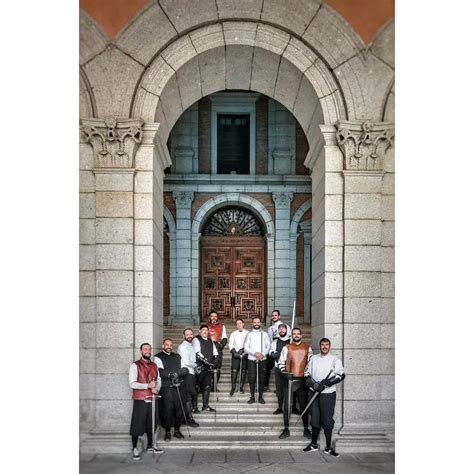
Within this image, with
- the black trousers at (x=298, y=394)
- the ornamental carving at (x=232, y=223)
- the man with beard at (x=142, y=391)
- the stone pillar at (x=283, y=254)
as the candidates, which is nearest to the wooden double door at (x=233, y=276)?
the ornamental carving at (x=232, y=223)

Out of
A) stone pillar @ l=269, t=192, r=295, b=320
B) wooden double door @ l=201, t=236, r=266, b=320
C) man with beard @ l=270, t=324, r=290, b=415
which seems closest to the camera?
man with beard @ l=270, t=324, r=290, b=415

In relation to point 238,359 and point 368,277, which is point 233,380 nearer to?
point 238,359

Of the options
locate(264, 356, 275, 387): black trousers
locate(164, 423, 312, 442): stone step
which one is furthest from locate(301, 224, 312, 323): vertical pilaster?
locate(164, 423, 312, 442): stone step

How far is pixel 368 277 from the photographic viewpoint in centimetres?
988

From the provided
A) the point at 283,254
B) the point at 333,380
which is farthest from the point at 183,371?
the point at 283,254

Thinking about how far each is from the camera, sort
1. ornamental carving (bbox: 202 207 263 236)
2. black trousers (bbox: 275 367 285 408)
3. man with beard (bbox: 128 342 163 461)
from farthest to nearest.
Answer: ornamental carving (bbox: 202 207 263 236), black trousers (bbox: 275 367 285 408), man with beard (bbox: 128 342 163 461)

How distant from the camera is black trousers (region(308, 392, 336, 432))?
9.48 metres

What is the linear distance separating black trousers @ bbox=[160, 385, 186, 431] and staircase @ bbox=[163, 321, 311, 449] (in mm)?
286

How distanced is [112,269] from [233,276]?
10325 mm

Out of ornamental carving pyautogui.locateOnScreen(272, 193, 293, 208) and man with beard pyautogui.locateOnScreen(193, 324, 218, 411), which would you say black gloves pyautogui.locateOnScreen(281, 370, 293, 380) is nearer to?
man with beard pyautogui.locateOnScreen(193, 324, 218, 411)

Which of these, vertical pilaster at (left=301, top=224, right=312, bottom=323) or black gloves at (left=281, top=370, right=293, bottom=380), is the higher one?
vertical pilaster at (left=301, top=224, right=312, bottom=323)

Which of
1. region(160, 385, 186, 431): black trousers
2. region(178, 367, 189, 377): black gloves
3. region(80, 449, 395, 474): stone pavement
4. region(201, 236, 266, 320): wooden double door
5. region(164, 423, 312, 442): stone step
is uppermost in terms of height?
region(201, 236, 266, 320): wooden double door

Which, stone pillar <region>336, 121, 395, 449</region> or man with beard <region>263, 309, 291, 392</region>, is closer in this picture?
stone pillar <region>336, 121, 395, 449</region>
